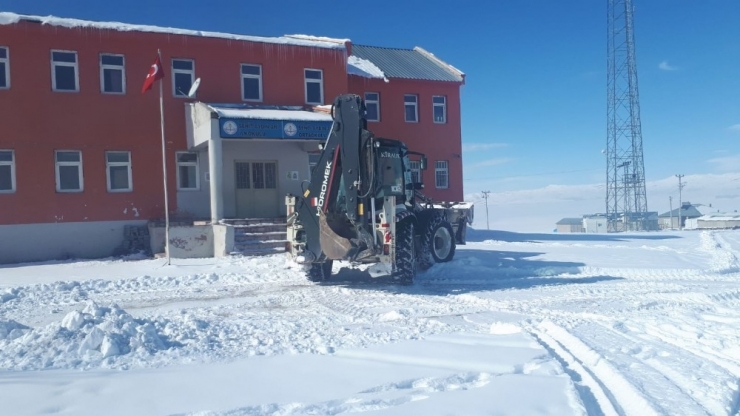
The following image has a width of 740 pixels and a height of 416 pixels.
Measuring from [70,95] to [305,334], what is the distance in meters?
15.1

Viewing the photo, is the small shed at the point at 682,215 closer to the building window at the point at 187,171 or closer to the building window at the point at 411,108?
the building window at the point at 411,108

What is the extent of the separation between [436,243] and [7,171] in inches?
527

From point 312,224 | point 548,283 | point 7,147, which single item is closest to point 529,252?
point 548,283

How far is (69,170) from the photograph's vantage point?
19.5 metres

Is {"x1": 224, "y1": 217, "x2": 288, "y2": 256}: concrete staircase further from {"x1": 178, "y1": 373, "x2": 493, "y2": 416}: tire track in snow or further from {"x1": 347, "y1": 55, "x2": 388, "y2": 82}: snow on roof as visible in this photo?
{"x1": 178, "y1": 373, "x2": 493, "y2": 416}: tire track in snow

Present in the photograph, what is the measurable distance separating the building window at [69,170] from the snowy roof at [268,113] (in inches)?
177

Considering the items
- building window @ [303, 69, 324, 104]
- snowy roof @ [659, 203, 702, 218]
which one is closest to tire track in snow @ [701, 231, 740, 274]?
building window @ [303, 69, 324, 104]

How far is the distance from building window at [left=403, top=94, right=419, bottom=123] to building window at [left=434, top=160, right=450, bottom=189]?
2244 millimetres

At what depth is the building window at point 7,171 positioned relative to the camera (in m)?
18.7

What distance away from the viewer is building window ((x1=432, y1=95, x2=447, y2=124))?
27.6 metres

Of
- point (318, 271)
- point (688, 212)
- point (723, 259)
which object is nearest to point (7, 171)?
point (318, 271)

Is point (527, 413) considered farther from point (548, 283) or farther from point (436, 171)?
point (436, 171)

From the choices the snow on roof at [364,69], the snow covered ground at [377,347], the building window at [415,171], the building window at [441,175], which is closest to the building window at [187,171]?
the snow on roof at [364,69]

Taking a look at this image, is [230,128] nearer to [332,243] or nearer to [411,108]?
[332,243]
